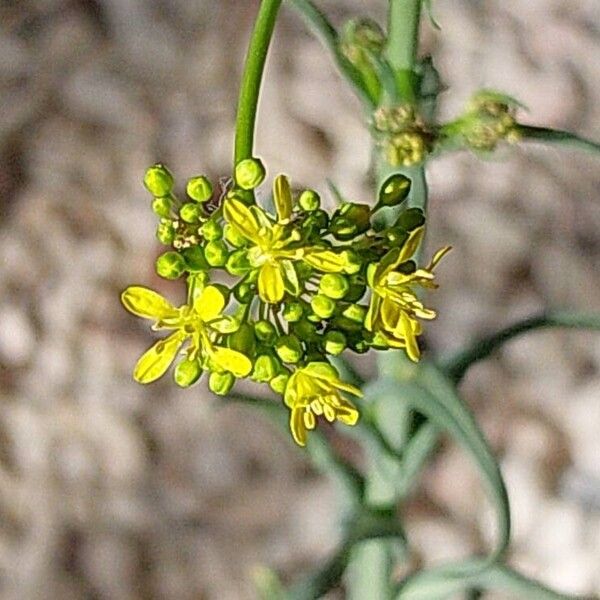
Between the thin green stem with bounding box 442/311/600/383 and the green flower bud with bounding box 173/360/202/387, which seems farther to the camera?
the thin green stem with bounding box 442/311/600/383

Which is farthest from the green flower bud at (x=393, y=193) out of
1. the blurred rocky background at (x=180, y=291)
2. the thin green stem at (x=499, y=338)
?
the blurred rocky background at (x=180, y=291)

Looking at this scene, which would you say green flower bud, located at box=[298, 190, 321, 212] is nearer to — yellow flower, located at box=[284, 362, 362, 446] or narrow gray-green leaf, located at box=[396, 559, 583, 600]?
yellow flower, located at box=[284, 362, 362, 446]

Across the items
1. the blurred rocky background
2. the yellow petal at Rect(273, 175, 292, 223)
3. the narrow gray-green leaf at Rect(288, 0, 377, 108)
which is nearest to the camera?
the yellow petal at Rect(273, 175, 292, 223)

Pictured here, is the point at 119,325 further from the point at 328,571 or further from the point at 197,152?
the point at 328,571

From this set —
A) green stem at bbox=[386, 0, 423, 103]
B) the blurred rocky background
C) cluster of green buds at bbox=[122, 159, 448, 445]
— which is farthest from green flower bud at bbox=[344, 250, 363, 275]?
the blurred rocky background

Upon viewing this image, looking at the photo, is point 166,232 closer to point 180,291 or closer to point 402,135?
point 402,135

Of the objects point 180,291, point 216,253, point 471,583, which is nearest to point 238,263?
point 216,253

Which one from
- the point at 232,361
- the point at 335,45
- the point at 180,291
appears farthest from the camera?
the point at 180,291

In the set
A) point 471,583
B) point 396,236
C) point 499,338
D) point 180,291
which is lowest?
point 180,291

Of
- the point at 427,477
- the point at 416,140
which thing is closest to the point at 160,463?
the point at 427,477
